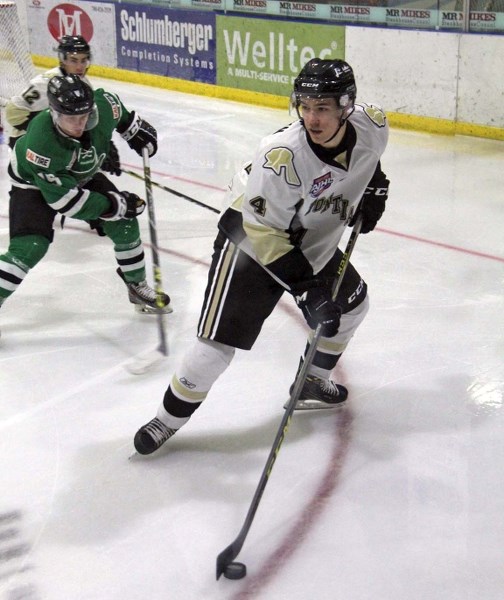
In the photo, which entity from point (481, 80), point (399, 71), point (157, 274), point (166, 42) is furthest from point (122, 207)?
point (166, 42)

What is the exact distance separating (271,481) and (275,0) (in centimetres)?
587

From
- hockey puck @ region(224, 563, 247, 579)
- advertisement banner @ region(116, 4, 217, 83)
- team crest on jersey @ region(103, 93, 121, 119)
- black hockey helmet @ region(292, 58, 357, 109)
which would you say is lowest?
hockey puck @ region(224, 563, 247, 579)

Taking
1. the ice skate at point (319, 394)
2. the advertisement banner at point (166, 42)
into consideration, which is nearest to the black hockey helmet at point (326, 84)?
the ice skate at point (319, 394)

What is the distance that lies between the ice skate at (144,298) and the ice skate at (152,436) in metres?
1.14

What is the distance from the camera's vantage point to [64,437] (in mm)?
2824

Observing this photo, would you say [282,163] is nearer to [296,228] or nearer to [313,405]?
[296,228]

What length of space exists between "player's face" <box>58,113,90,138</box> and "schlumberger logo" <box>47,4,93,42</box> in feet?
21.5

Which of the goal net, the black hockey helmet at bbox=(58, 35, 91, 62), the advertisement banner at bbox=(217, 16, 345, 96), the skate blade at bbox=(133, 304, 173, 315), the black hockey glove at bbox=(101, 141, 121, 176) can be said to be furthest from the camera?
the advertisement banner at bbox=(217, 16, 345, 96)

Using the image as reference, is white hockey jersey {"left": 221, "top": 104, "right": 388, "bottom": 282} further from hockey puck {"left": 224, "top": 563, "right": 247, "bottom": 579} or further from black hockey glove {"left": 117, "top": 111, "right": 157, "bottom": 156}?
black hockey glove {"left": 117, "top": 111, "right": 157, "bottom": 156}

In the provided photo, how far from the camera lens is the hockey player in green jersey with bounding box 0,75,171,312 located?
323 cm

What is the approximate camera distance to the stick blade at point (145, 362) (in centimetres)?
329

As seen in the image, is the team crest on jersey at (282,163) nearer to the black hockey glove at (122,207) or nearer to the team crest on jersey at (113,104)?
the black hockey glove at (122,207)

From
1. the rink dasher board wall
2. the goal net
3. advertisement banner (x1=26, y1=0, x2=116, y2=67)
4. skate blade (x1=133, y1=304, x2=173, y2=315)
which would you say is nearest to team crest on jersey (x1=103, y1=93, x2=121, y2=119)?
skate blade (x1=133, y1=304, x2=173, y2=315)

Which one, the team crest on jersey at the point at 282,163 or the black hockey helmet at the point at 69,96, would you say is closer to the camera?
the team crest on jersey at the point at 282,163
